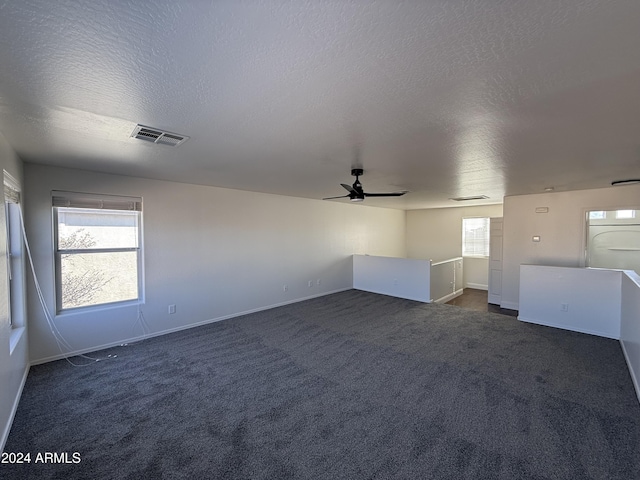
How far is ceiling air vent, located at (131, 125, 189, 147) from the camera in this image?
7.26 ft

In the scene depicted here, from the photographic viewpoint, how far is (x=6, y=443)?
6.82ft

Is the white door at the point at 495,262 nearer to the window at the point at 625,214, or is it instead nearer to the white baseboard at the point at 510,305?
the white baseboard at the point at 510,305

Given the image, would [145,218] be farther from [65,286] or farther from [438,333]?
[438,333]

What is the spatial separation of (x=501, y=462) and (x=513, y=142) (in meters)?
2.52

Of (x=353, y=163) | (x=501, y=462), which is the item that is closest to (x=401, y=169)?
(x=353, y=163)

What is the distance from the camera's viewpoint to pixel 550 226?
5344mm

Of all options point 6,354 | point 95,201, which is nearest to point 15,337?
point 6,354

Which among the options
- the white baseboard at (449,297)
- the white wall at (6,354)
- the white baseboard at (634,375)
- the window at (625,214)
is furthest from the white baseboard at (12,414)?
the window at (625,214)

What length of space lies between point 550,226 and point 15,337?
8115 millimetres

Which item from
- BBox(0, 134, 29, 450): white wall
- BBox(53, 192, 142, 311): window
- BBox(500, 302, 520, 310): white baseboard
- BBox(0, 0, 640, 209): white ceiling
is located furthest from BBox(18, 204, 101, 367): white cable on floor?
BBox(500, 302, 520, 310): white baseboard

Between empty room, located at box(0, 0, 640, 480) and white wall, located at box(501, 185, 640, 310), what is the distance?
0.14 ft

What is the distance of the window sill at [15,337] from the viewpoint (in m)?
2.54

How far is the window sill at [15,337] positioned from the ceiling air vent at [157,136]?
2262 millimetres

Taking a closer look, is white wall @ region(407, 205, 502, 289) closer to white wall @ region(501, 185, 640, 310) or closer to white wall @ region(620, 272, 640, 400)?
white wall @ region(501, 185, 640, 310)
